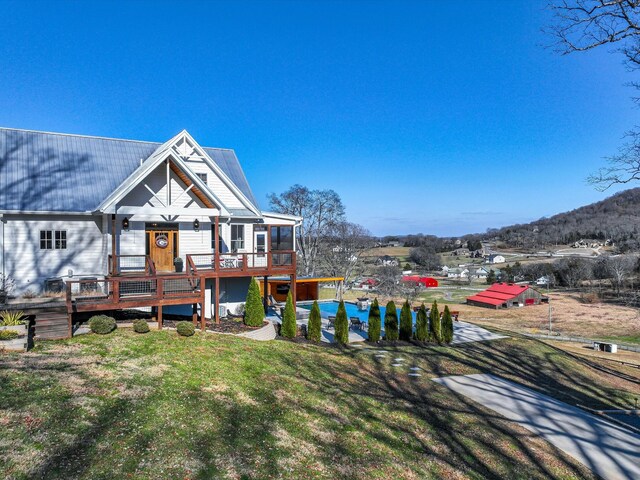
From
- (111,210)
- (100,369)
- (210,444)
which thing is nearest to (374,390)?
(210,444)

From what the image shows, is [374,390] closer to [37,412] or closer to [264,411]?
[264,411]

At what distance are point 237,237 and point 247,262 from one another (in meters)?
2.27

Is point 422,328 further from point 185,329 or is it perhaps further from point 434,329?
point 185,329

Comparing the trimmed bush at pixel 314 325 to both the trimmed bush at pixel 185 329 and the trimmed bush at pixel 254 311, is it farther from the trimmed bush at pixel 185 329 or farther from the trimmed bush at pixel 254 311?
the trimmed bush at pixel 185 329

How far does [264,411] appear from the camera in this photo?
812 centimetres

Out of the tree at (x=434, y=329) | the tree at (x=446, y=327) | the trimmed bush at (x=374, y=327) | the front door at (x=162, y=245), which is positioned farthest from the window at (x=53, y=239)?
the tree at (x=446, y=327)

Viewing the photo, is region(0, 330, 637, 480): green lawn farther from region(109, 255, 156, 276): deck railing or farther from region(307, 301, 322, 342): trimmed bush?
region(109, 255, 156, 276): deck railing

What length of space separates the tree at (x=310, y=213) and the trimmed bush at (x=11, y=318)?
31891mm

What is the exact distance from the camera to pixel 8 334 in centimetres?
962

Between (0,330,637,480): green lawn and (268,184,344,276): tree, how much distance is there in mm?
29257

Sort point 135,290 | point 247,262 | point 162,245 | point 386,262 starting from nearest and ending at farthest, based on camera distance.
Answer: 1. point 135,290
2. point 162,245
3. point 247,262
4. point 386,262

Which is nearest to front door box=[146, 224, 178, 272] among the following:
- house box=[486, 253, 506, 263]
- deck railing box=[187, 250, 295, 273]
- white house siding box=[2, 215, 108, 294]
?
deck railing box=[187, 250, 295, 273]

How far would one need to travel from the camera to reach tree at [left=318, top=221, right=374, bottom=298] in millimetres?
44188

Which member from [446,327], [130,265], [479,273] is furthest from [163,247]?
[479,273]
